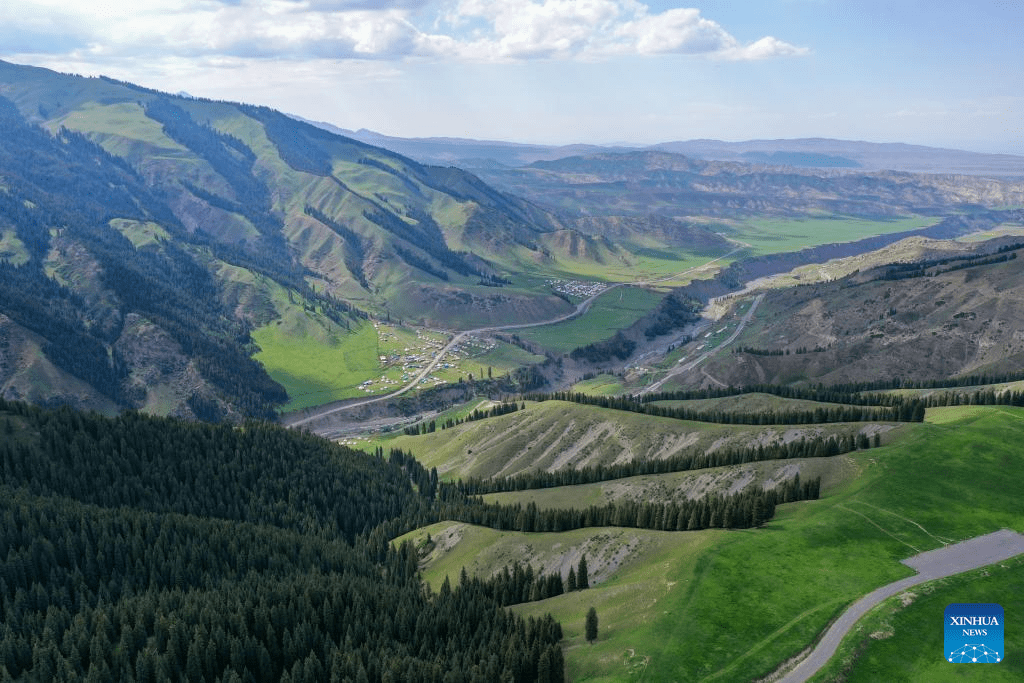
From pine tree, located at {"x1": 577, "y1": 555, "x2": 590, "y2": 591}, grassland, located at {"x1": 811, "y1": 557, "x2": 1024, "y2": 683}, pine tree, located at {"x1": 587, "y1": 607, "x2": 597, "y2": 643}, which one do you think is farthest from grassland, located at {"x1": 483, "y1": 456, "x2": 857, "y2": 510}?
pine tree, located at {"x1": 587, "y1": 607, "x2": 597, "y2": 643}

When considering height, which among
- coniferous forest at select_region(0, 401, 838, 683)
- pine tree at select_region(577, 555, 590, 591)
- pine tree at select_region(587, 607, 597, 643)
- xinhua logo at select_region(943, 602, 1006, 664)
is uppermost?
xinhua logo at select_region(943, 602, 1006, 664)

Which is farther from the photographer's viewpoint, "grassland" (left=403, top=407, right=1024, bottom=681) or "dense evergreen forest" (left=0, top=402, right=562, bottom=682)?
"dense evergreen forest" (left=0, top=402, right=562, bottom=682)

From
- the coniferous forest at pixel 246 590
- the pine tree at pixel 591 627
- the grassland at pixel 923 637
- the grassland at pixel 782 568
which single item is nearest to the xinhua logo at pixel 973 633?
the grassland at pixel 923 637

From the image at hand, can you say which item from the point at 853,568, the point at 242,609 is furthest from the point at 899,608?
the point at 242,609

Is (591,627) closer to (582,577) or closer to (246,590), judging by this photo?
(582,577)

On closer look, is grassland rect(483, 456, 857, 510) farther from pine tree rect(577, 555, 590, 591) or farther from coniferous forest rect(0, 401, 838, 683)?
pine tree rect(577, 555, 590, 591)

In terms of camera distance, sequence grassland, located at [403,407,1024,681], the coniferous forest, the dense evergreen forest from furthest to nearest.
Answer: the coniferous forest → the dense evergreen forest → grassland, located at [403,407,1024,681]

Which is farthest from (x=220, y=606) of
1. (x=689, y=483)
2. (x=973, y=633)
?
(x=973, y=633)

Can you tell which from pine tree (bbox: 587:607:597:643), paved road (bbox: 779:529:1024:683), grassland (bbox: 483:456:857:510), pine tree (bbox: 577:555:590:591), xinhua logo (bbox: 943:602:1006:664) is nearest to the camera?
paved road (bbox: 779:529:1024:683)
